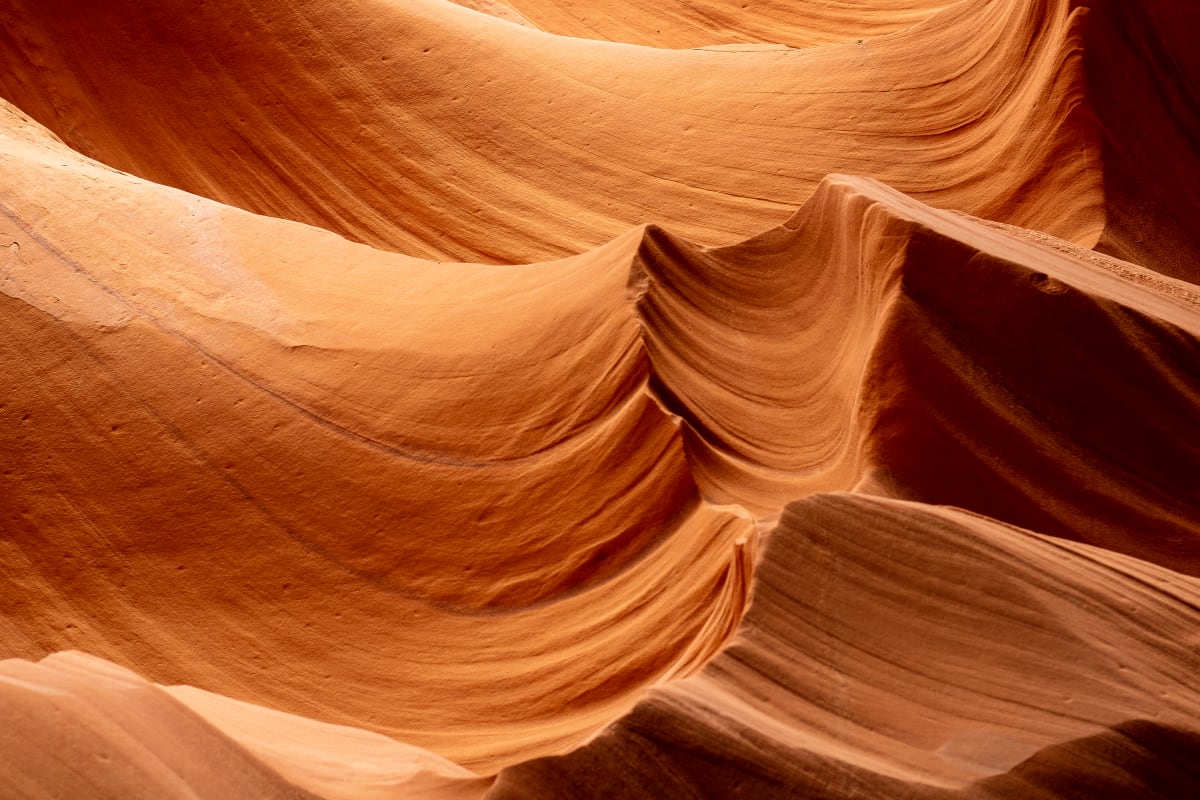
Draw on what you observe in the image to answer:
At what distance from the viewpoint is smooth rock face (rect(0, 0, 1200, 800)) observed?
1.38 meters

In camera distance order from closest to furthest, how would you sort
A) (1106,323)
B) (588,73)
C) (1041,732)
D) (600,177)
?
(1041,732) < (1106,323) < (600,177) < (588,73)

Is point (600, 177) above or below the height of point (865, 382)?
above

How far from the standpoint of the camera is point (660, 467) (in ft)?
5.73

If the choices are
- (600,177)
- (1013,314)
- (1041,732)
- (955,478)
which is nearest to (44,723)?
(1041,732)

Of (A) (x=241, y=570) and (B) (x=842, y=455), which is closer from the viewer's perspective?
(B) (x=842, y=455)

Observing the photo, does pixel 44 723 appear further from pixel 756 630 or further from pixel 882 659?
pixel 882 659

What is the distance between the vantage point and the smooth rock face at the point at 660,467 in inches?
54.4

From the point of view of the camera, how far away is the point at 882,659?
4.62ft

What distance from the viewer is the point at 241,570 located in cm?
193

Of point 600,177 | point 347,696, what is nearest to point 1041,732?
point 347,696

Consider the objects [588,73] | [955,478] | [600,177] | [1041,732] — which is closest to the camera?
[1041,732]

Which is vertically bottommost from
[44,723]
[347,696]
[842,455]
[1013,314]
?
[44,723]

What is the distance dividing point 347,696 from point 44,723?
443 millimetres

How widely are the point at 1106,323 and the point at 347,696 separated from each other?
0.95 m
